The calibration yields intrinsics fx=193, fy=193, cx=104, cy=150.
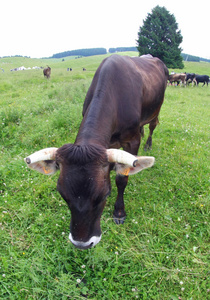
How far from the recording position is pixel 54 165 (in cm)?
236

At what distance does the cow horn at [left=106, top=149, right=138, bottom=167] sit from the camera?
6.62 ft

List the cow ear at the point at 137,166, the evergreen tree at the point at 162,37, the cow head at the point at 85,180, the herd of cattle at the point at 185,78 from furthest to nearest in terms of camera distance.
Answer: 1. the evergreen tree at the point at 162,37
2. the herd of cattle at the point at 185,78
3. the cow ear at the point at 137,166
4. the cow head at the point at 85,180

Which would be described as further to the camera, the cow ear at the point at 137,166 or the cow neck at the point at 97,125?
the cow neck at the point at 97,125

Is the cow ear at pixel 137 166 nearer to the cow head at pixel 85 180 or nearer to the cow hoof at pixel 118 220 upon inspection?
the cow head at pixel 85 180

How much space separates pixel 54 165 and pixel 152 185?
8.21ft

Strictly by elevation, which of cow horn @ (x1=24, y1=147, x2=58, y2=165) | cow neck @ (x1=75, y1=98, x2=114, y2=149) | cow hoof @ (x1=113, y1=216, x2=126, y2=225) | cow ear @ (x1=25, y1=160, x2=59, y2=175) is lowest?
cow hoof @ (x1=113, y1=216, x2=126, y2=225)

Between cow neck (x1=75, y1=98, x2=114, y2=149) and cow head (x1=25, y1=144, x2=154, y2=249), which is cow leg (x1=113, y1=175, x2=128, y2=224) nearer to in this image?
cow neck (x1=75, y1=98, x2=114, y2=149)

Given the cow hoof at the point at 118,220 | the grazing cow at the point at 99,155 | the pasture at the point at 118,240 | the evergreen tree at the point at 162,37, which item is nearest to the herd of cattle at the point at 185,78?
the evergreen tree at the point at 162,37

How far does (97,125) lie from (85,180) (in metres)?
0.91

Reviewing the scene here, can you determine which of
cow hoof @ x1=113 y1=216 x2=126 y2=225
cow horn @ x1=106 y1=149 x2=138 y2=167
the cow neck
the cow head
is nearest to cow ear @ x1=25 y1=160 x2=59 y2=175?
the cow head

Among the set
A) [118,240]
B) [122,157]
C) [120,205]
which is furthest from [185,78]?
[122,157]

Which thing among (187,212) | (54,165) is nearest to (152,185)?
(187,212)

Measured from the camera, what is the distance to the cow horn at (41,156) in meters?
2.06

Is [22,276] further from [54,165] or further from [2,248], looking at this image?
[54,165]
